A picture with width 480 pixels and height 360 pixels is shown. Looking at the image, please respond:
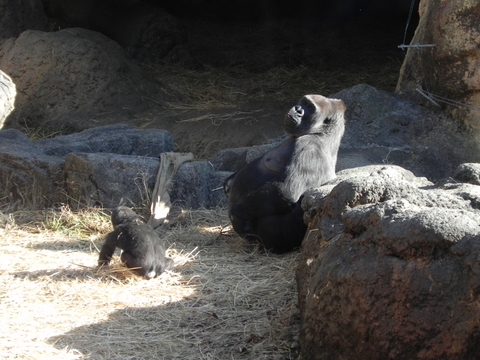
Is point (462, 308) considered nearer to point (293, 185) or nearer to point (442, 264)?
point (442, 264)

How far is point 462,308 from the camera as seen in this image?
230cm

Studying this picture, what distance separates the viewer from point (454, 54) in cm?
660

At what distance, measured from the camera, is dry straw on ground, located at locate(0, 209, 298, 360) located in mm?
3172

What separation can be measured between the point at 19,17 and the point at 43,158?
5331 mm

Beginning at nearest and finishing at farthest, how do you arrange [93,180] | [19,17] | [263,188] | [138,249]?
[138,249] → [263,188] → [93,180] → [19,17]

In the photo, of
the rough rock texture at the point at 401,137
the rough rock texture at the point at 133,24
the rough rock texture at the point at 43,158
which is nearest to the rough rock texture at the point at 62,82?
the rough rock texture at the point at 133,24

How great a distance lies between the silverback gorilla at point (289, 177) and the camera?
16.1 ft

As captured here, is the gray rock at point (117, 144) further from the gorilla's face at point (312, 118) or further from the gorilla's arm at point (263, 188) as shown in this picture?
the gorilla's face at point (312, 118)

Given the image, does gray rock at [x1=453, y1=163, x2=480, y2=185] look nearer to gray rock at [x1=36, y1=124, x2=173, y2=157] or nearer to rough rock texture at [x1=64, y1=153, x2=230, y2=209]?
rough rock texture at [x1=64, y1=153, x2=230, y2=209]

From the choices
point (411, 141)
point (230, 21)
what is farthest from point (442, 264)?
point (230, 21)

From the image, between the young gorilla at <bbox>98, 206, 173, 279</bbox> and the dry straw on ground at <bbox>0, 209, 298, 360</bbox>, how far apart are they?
76mm

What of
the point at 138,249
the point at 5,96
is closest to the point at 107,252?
the point at 138,249

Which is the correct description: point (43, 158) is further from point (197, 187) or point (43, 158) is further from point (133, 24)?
point (133, 24)

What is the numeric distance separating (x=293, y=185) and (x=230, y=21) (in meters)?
8.94
